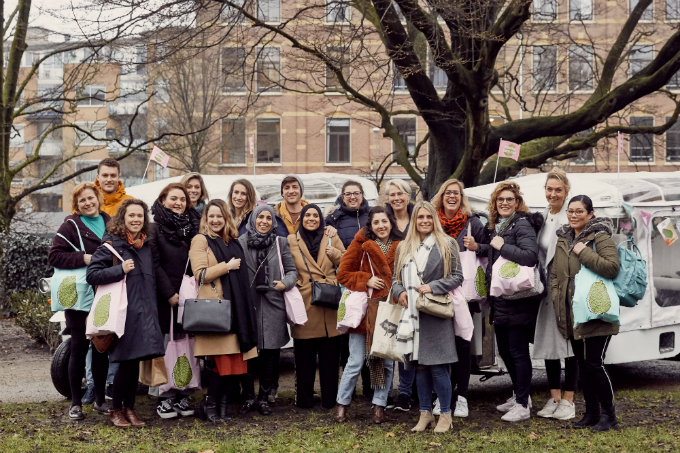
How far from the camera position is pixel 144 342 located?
20.1 ft

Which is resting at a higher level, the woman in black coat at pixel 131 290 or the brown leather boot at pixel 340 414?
the woman in black coat at pixel 131 290

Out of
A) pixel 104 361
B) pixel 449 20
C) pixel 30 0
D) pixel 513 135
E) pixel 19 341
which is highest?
pixel 30 0

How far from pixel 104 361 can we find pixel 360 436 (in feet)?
7.57

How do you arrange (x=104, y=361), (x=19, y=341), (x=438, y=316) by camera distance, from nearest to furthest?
(x=438, y=316) < (x=104, y=361) < (x=19, y=341)

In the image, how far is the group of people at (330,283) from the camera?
20.3ft

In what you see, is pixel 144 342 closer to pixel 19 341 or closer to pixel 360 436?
pixel 360 436

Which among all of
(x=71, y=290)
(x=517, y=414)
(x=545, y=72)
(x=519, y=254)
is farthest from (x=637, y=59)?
→ (x=71, y=290)

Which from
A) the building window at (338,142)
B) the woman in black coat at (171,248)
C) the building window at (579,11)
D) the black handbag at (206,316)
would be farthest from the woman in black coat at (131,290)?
the building window at (338,142)

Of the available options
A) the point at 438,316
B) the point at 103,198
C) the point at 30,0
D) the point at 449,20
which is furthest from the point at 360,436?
the point at 30,0

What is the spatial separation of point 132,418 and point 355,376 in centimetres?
195

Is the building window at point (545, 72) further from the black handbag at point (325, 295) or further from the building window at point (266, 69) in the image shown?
the black handbag at point (325, 295)

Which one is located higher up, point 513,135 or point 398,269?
point 513,135

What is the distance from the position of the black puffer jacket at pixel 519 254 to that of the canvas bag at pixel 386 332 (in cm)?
94

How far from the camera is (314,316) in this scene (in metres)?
6.99
